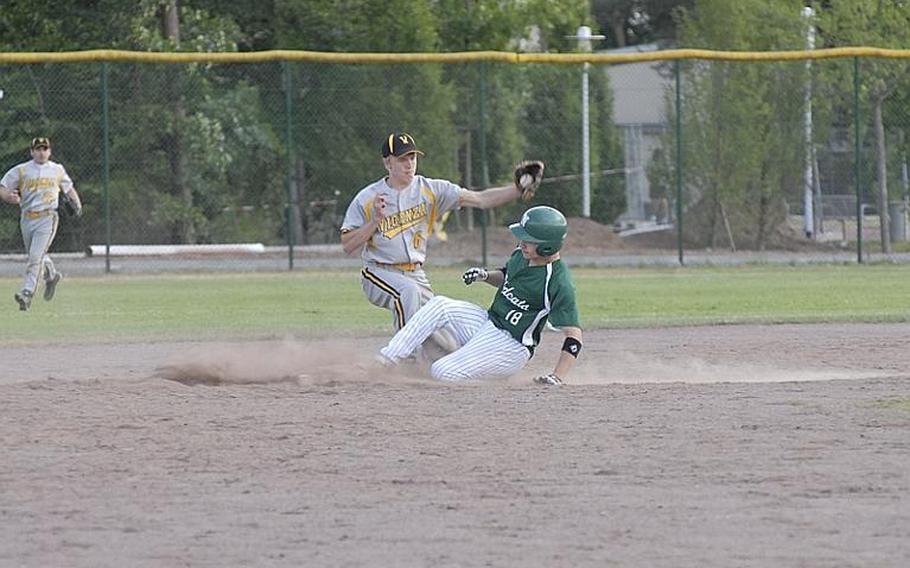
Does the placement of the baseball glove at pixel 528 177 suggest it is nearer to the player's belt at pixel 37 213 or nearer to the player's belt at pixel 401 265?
the player's belt at pixel 401 265

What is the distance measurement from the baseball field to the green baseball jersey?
1.29 feet

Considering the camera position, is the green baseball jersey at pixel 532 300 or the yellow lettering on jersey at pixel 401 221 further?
the yellow lettering on jersey at pixel 401 221

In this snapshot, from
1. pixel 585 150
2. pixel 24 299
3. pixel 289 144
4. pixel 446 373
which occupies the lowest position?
pixel 446 373

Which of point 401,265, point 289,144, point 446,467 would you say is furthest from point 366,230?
point 289,144

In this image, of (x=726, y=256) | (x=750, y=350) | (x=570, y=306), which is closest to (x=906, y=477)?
(x=570, y=306)

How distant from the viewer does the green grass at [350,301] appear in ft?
48.0

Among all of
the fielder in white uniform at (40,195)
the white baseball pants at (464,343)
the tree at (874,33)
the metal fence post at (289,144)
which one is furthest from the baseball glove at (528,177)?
the tree at (874,33)

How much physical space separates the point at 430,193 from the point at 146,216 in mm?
13278

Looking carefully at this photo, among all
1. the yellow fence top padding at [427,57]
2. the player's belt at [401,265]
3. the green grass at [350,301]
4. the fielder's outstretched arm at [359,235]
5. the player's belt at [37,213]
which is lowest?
the green grass at [350,301]

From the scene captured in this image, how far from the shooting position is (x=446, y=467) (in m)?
6.80

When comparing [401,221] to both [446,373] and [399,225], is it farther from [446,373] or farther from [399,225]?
[446,373]

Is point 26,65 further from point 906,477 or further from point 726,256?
point 906,477

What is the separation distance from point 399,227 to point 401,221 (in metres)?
0.04

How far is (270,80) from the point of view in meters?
23.5
